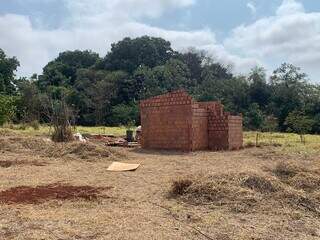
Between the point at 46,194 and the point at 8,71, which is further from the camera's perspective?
the point at 8,71

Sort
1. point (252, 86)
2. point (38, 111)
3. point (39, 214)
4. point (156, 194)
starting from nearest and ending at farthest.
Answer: point (39, 214), point (156, 194), point (38, 111), point (252, 86)

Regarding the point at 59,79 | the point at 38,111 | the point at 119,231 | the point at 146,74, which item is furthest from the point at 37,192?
the point at 59,79

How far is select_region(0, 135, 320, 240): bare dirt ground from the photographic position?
209 inches

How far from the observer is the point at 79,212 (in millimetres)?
6176

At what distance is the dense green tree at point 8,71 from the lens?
41594 millimetres

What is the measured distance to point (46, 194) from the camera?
737 cm

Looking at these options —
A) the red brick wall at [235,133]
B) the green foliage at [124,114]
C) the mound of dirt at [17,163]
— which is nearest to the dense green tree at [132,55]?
the green foliage at [124,114]

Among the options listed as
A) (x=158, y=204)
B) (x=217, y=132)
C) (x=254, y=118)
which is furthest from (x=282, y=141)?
(x=254, y=118)

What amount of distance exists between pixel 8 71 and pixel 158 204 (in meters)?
38.2

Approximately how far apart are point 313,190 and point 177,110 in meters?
8.12

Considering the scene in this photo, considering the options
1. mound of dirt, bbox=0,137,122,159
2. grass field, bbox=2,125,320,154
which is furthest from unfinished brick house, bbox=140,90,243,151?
mound of dirt, bbox=0,137,122,159

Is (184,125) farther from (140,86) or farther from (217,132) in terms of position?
(140,86)

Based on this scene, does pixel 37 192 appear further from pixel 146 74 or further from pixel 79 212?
pixel 146 74

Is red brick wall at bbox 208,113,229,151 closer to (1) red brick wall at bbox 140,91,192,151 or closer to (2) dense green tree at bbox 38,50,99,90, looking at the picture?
(1) red brick wall at bbox 140,91,192,151
